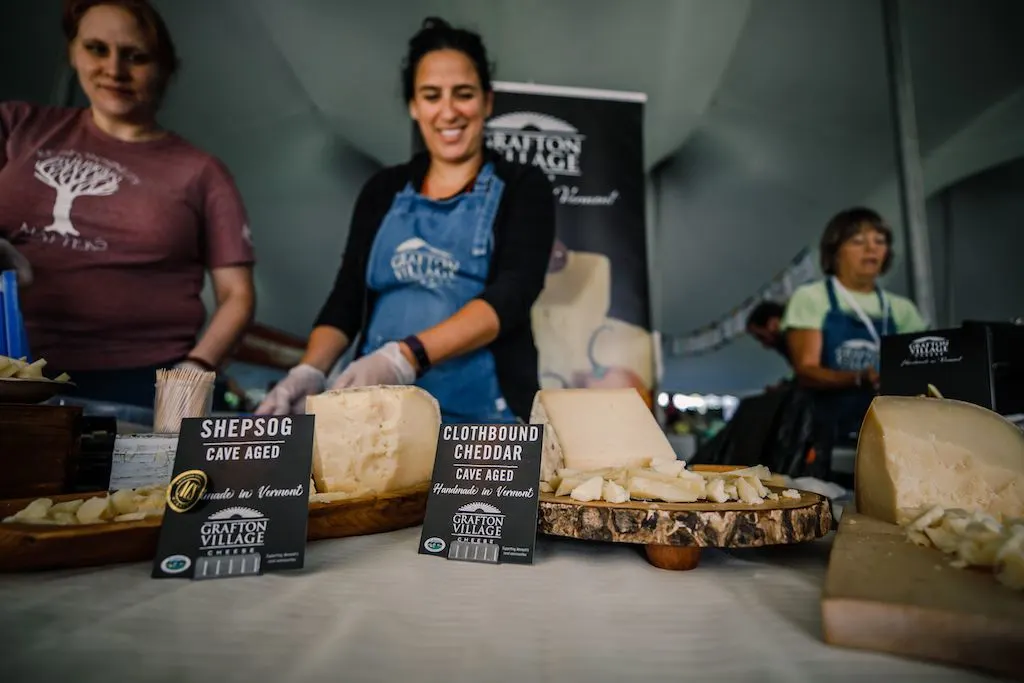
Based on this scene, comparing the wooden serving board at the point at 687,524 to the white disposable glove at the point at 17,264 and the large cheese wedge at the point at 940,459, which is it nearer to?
the large cheese wedge at the point at 940,459

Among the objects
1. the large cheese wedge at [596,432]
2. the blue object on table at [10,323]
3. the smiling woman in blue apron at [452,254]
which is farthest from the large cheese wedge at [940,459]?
the blue object on table at [10,323]

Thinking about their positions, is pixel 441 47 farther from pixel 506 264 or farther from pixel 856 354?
pixel 856 354

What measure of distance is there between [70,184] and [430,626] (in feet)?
8.69

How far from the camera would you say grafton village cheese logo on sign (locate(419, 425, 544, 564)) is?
883 millimetres

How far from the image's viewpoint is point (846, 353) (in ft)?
10.1

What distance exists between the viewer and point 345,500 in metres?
0.99

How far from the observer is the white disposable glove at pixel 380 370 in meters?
1.83

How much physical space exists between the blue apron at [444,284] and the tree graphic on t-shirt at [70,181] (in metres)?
1.14

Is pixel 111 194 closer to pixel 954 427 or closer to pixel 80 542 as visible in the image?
pixel 80 542

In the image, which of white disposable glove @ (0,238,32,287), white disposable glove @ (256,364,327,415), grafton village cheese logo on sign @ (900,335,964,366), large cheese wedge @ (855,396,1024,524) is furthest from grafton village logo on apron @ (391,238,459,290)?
large cheese wedge @ (855,396,1024,524)

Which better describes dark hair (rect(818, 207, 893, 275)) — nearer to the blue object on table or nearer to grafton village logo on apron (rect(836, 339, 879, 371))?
grafton village logo on apron (rect(836, 339, 879, 371))

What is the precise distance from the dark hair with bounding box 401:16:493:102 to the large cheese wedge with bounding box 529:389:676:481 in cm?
208

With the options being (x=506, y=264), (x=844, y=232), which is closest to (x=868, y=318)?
(x=844, y=232)

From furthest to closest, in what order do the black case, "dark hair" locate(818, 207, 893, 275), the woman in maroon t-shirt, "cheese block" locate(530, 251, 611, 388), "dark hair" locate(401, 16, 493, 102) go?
"dark hair" locate(818, 207, 893, 275), "cheese block" locate(530, 251, 611, 388), "dark hair" locate(401, 16, 493, 102), the woman in maroon t-shirt, the black case
